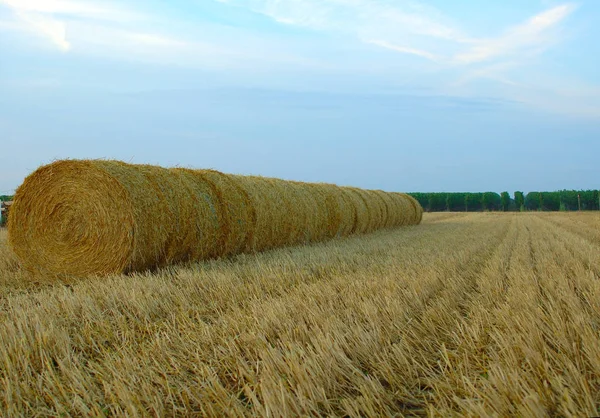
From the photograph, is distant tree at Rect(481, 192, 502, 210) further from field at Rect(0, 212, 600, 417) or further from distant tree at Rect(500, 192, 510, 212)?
field at Rect(0, 212, 600, 417)

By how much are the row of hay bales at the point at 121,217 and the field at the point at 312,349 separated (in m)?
1.27

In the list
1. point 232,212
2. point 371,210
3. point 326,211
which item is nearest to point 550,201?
point 371,210

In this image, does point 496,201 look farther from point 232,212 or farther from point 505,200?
point 232,212

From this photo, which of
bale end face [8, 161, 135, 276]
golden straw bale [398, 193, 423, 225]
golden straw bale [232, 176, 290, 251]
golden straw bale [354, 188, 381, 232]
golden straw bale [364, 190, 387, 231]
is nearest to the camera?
bale end face [8, 161, 135, 276]

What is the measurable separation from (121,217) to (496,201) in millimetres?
62179

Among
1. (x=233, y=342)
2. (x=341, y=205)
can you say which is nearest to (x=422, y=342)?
(x=233, y=342)

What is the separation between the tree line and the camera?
6047 cm

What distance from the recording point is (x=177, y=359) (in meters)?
2.89

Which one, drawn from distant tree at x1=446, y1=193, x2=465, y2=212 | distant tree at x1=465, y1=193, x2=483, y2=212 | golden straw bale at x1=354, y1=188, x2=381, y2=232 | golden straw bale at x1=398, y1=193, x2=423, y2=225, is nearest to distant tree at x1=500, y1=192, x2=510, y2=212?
distant tree at x1=465, y1=193, x2=483, y2=212

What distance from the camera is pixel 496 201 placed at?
202 ft

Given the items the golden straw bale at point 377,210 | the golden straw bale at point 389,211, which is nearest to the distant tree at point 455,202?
the golden straw bale at point 389,211

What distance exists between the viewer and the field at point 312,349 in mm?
2215

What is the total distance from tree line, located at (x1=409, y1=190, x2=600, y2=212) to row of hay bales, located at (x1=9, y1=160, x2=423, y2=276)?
54725 millimetres

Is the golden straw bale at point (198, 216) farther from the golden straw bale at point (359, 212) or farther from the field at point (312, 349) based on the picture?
the golden straw bale at point (359, 212)
